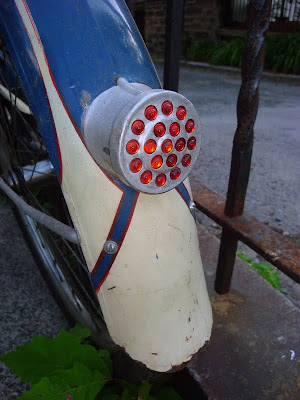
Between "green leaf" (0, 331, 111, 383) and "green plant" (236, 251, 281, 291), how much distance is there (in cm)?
104

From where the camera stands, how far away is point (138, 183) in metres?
0.77

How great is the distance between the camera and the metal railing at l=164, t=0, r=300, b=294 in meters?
1.10

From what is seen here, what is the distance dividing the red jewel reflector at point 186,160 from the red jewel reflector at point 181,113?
0.28ft

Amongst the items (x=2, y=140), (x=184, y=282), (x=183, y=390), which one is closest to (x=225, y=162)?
(x=2, y=140)

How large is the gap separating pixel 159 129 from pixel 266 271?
149 centimetres

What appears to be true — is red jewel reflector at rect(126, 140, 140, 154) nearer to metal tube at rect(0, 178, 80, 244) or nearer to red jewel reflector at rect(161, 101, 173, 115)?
red jewel reflector at rect(161, 101, 173, 115)

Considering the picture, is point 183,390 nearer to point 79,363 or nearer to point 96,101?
point 79,363

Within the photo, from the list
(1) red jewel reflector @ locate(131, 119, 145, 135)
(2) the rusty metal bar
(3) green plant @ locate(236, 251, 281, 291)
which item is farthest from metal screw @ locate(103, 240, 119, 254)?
(3) green plant @ locate(236, 251, 281, 291)

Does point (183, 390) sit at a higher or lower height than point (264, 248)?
lower

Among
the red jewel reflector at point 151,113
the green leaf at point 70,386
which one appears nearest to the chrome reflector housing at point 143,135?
the red jewel reflector at point 151,113

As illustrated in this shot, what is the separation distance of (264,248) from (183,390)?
58 centimetres

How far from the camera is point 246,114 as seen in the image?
119 centimetres

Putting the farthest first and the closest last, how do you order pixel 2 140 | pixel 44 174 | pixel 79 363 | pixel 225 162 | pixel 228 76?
pixel 228 76 < pixel 225 162 < pixel 2 140 < pixel 44 174 < pixel 79 363

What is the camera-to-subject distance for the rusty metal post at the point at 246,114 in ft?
3.54
